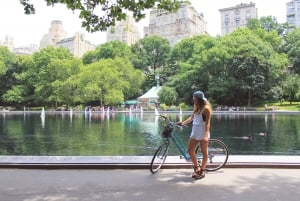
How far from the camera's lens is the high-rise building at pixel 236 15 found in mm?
117419

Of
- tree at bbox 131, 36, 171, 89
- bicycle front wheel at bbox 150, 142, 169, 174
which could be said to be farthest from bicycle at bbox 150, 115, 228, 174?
tree at bbox 131, 36, 171, 89

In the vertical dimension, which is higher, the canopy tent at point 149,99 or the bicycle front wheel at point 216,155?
the canopy tent at point 149,99

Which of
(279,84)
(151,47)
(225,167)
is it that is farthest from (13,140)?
(151,47)

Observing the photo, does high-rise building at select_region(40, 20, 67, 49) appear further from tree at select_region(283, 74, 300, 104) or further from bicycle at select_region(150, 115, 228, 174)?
bicycle at select_region(150, 115, 228, 174)

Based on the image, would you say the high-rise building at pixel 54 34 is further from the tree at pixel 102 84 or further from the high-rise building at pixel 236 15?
the tree at pixel 102 84

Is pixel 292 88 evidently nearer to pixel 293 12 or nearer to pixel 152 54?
pixel 152 54

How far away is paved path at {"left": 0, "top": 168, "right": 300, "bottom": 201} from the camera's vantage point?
17.4 feet

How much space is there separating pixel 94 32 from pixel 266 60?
170 feet

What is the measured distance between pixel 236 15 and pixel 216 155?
393ft

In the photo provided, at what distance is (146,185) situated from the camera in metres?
5.97

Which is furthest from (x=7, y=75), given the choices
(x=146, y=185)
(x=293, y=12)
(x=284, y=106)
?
(x=293, y=12)

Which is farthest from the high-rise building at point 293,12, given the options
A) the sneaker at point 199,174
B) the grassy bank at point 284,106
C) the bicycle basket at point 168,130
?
the sneaker at point 199,174

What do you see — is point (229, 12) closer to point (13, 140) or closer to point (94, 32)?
point (13, 140)

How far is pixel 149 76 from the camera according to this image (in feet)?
261
